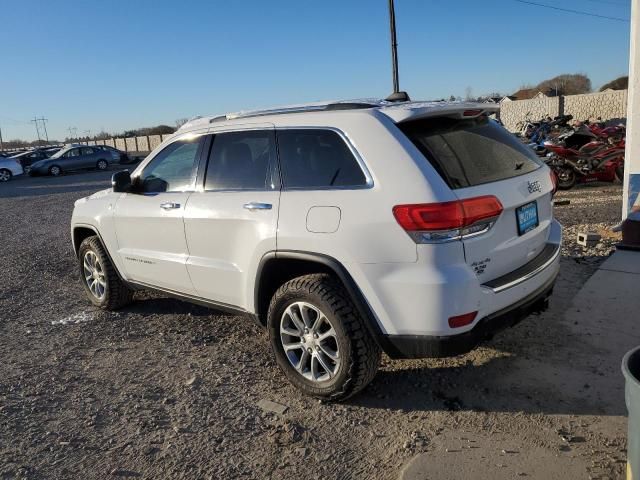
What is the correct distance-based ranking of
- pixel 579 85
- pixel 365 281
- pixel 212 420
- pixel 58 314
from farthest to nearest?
pixel 579 85 < pixel 58 314 < pixel 212 420 < pixel 365 281

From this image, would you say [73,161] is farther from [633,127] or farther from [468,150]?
[468,150]

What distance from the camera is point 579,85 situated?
81688mm

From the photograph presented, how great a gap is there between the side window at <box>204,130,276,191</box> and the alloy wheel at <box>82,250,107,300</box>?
1.98m

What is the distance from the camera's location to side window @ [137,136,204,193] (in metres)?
4.32

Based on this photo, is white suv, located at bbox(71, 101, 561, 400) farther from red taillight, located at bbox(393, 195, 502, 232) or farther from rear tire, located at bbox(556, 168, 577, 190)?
rear tire, located at bbox(556, 168, 577, 190)

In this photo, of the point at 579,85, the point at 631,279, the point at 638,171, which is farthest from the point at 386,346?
the point at 579,85

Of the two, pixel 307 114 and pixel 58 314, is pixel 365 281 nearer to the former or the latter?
pixel 307 114

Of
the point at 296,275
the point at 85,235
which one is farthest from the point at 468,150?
the point at 85,235

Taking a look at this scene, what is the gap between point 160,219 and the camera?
14.6ft

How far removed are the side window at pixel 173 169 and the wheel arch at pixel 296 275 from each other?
1.09 m

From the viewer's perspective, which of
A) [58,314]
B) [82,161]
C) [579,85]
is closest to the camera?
[58,314]

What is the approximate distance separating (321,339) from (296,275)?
50 cm

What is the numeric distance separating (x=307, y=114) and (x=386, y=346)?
1.55 metres

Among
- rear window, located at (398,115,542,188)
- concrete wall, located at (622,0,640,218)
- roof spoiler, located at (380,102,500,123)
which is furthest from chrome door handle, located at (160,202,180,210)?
concrete wall, located at (622,0,640,218)
